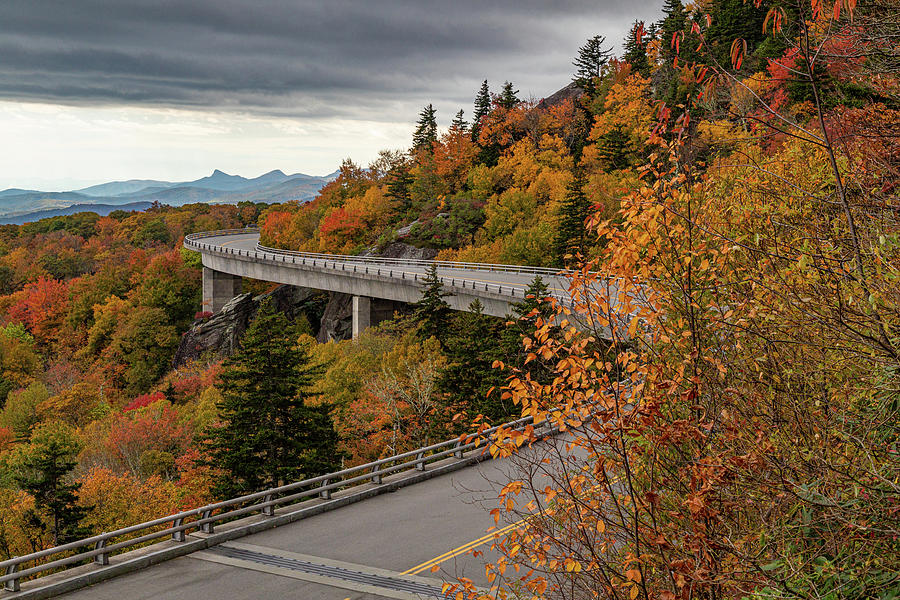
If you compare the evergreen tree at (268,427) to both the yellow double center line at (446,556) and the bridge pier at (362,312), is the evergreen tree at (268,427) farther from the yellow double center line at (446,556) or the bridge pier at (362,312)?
the bridge pier at (362,312)

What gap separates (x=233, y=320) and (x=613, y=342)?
70.6 m

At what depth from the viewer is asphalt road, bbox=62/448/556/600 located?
12148 millimetres

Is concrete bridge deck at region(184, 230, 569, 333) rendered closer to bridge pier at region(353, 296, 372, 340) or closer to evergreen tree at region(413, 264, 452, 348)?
bridge pier at region(353, 296, 372, 340)

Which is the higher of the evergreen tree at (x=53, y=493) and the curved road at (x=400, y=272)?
the curved road at (x=400, y=272)

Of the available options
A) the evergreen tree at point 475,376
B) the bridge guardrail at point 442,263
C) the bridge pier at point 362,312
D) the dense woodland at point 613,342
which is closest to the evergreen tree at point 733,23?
the dense woodland at point 613,342

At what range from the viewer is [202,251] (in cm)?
8331

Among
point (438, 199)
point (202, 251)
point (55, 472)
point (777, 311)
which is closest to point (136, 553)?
point (55, 472)

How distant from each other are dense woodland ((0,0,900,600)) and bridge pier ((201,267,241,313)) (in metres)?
5.30

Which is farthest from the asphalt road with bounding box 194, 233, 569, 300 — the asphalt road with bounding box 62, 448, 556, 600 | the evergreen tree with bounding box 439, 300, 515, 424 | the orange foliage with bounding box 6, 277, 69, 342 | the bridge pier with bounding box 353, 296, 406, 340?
the orange foliage with bounding box 6, 277, 69, 342

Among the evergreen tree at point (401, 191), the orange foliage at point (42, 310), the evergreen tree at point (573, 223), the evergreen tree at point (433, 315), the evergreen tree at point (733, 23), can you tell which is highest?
the evergreen tree at point (733, 23)

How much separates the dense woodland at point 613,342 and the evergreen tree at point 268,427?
0.13 metres

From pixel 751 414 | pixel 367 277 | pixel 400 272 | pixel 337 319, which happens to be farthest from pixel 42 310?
pixel 751 414

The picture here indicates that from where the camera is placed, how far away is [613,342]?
245 inches

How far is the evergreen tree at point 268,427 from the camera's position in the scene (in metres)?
24.3
